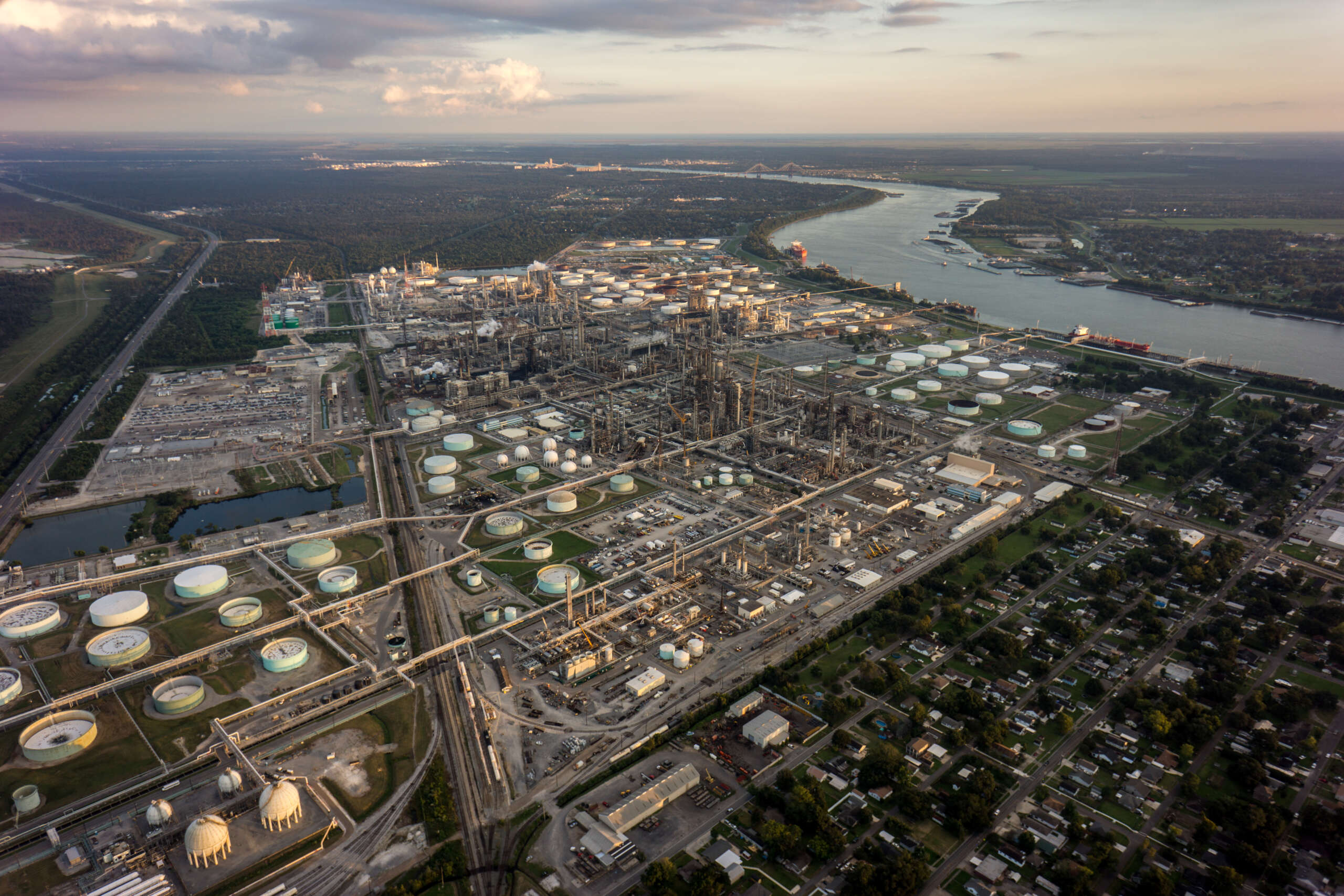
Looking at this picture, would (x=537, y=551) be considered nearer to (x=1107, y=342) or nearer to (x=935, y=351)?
(x=935, y=351)

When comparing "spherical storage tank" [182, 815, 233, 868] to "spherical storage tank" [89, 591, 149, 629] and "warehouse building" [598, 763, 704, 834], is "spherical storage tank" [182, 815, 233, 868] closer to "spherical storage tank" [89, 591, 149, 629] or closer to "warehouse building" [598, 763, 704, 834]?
"warehouse building" [598, 763, 704, 834]

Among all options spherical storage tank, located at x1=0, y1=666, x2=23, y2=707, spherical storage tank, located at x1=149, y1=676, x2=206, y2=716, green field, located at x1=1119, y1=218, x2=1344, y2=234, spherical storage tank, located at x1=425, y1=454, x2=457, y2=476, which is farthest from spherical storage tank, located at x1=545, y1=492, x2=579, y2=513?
green field, located at x1=1119, y1=218, x2=1344, y2=234

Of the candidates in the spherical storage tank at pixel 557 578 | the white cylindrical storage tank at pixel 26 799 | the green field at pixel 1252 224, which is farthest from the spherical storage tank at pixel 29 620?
the green field at pixel 1252 224

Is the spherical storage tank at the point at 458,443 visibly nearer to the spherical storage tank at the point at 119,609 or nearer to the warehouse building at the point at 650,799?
the spherical storage tank at the point at 119,609

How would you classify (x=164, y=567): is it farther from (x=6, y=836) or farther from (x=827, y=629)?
(x=827, y=629)

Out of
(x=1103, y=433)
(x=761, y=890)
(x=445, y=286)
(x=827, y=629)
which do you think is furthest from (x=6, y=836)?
(x=445, y=286)

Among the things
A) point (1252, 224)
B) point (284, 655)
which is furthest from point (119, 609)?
point (1252, 224)

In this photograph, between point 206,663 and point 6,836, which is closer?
point 6,836
